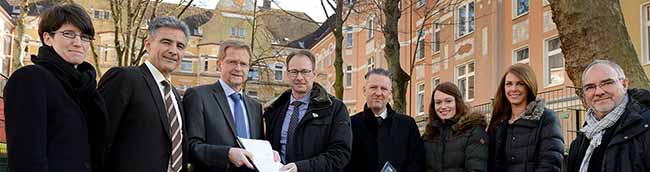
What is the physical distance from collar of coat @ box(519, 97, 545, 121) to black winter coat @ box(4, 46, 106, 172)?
334 cm

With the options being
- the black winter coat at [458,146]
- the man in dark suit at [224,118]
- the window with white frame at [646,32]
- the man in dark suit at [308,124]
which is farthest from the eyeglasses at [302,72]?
the window with white frame at [646,32]

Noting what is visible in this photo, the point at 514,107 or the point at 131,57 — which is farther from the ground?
the point at 131,57

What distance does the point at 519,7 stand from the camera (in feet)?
88.5

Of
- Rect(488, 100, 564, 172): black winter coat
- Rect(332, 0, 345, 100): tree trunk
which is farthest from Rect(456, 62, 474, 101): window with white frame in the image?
Rect(488, 100, 564, 172): black winter coat

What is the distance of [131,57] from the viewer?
21.9 metres

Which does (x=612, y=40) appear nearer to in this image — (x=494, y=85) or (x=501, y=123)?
(x=501, y=123)

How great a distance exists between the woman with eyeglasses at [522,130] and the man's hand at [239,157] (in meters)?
2.21

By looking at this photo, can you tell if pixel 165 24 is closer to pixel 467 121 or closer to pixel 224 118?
pixel 224 118

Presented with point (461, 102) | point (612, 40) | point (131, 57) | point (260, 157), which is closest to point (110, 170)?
point (260, 157)

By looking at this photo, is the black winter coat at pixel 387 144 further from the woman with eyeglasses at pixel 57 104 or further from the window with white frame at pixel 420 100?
the window with white frame at pixel 420 100

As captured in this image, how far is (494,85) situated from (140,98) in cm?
2512

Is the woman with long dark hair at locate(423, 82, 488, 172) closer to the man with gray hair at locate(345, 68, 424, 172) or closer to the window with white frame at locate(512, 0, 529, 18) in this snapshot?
the man with gray hair at locate(345, 68, 424, 172)

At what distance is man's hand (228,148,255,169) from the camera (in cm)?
457

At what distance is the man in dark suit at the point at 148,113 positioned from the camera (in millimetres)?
4160
